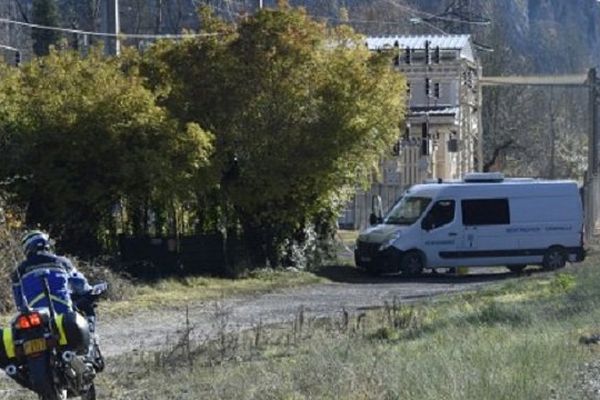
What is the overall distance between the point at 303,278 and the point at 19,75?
8.36 meters

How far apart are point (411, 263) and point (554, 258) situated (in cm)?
381

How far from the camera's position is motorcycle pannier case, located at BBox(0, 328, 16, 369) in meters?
11.8

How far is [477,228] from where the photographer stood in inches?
1318

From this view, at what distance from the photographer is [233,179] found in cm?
3108

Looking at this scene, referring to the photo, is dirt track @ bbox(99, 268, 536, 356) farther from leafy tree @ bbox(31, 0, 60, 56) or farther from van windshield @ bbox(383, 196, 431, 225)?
leafy tree @ bbox(31, 0, 60, 56)

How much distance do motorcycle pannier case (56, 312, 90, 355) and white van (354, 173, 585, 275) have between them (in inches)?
851

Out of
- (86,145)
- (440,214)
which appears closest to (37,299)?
(86,145)

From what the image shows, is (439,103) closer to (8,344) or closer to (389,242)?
(389,242)

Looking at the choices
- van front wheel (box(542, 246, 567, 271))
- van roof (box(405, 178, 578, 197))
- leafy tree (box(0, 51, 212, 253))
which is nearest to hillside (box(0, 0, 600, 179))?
van roof (box(405, 178, 578, 197))

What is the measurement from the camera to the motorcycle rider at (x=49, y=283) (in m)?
12.4

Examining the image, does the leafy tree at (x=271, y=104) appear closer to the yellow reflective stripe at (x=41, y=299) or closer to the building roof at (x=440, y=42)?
the yellow reflective stripe at (x=41, y=299)

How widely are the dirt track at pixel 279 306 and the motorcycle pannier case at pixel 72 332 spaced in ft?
21.6

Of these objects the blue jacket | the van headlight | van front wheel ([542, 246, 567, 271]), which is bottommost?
van front wheel ([542, 246, 567, 271])

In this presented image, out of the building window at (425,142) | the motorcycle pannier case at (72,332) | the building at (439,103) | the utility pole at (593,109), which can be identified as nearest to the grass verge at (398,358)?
the motorcycle pannier case at (72,332)
